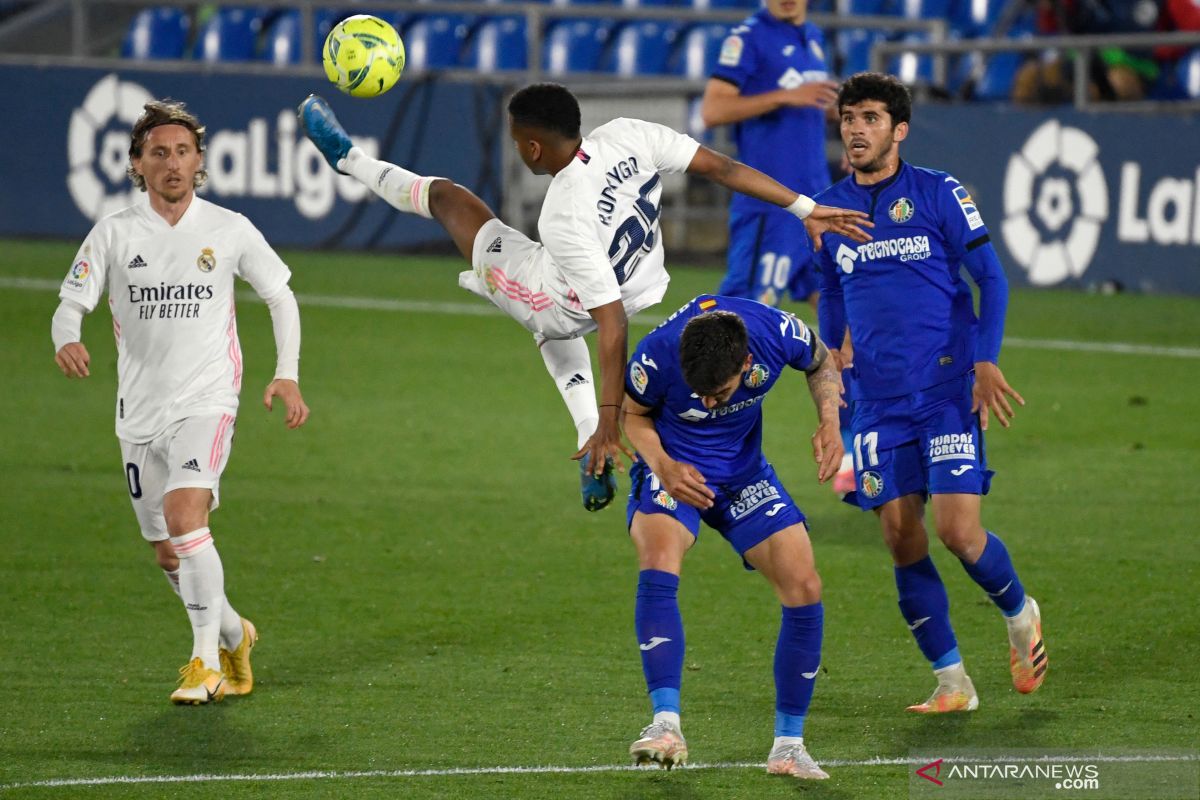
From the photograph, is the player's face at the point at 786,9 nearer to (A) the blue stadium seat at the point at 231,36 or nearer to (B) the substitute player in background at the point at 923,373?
(B) the substitute player in background at the point at 923,373

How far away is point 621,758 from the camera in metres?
5.60

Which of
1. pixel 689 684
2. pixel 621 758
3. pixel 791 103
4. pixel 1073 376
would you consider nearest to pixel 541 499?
pixel 791 103

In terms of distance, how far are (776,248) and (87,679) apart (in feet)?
13.9

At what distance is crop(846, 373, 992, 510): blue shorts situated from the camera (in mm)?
6109

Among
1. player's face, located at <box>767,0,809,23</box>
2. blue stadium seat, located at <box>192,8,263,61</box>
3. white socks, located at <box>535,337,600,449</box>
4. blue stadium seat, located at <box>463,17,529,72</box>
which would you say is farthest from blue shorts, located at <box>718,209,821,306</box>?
blue stadium seat, located at <box>192,8,263,61</box>

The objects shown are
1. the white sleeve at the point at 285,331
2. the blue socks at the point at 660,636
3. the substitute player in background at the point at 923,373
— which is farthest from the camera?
the white sleeve at the point at 285,331

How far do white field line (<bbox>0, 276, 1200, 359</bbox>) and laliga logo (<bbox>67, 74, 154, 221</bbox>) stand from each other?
2200 millimetres

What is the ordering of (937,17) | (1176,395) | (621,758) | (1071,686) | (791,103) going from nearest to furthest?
1. (621,758)
2. (1071,686)
3. (791,103)
4. (1176,395)
5. (937,17)

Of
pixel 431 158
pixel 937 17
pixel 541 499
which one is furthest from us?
pixel 937 17

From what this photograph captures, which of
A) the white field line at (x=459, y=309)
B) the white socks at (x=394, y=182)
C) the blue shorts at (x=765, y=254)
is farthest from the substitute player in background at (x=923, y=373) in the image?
the white field line at (x=459, y=309)

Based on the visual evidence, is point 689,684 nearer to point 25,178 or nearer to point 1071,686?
point 1071,686

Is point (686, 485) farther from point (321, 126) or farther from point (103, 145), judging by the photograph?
point (103, 145)

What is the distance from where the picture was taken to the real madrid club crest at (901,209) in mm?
6254

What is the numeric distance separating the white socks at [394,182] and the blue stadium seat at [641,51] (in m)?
13.1
